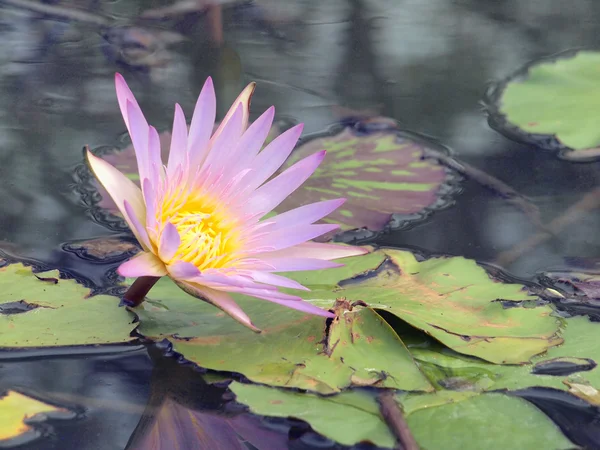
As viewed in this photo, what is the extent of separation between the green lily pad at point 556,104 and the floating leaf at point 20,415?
1.53 m

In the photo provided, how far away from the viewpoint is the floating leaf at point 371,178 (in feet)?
5.82

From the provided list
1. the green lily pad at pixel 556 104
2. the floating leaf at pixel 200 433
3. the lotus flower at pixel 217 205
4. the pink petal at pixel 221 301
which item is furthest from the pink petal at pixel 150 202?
the green lily pad at pixel 556 104

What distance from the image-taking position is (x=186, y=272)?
1097 millimetres

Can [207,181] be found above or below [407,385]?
above

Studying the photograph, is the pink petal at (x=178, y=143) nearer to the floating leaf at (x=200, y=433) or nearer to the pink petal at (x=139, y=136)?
the pink petal at (x=139, y=136)

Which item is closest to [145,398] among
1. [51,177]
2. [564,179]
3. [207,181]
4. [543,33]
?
[207,181]

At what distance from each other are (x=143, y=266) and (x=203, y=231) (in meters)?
0.18

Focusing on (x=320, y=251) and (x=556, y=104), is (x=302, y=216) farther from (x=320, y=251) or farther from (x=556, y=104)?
(x=556, y=104)

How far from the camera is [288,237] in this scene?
123 cm

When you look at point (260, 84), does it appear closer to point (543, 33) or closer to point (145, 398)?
point (543, 33)

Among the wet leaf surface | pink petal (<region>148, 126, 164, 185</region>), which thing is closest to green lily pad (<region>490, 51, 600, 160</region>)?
the wet leaf surface

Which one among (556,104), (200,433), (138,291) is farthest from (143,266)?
(556,104)

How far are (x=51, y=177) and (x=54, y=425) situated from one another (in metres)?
0.89

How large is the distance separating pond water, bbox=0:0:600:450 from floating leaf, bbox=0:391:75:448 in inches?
1.1
